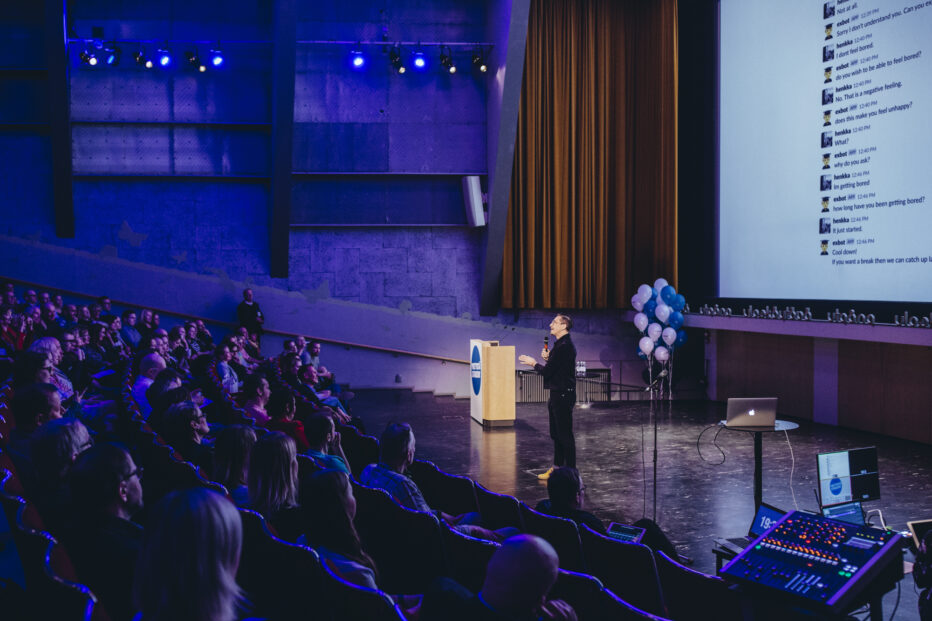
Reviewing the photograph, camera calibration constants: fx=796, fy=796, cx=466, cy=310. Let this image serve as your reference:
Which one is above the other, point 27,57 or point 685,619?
point 27,57

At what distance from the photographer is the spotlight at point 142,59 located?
11.6m

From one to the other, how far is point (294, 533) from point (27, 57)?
11.3 metres

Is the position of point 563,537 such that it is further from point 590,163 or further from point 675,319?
point 590,163

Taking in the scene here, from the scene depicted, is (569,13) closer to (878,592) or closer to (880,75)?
(880,75)

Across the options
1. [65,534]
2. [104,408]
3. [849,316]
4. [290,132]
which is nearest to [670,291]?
[849,316]

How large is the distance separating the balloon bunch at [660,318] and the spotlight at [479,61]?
4097 millimetres

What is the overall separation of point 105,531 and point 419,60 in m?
10.6

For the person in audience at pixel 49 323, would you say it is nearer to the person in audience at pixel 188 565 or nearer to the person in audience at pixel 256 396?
the person in audience at pixel 256 396

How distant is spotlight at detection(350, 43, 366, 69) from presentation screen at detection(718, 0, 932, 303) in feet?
17.2

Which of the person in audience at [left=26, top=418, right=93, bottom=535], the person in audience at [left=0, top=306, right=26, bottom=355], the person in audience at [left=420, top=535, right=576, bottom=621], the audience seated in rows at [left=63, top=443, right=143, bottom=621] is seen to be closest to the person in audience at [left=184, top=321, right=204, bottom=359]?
the person in audience at [left=0, top=306, right=26, bottom=355]

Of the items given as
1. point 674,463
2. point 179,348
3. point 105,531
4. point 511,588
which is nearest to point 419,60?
point 179,348

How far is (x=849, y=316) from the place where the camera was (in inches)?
329

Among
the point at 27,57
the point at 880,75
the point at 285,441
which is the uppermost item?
the point at 27,57

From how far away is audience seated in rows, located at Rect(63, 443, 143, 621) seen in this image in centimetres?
224
